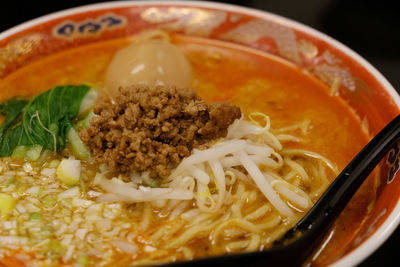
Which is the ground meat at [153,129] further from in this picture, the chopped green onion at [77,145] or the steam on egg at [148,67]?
the steam on egg at [148,67]

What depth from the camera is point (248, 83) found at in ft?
8.50

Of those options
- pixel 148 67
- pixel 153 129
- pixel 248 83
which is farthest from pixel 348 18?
pixel 153 129

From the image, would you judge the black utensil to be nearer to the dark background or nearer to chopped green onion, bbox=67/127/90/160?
chopped green onion, bbox=67/127/90/160

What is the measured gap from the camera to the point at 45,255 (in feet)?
5.32

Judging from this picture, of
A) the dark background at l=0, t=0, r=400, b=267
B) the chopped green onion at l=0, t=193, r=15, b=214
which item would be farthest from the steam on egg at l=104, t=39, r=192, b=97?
the dark background at l=0, t=0, r=400, b=267

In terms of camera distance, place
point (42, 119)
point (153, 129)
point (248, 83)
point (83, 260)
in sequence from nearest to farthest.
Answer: point (83, 260) < point (153, 129) < point (42, 119) < point (248, 83)

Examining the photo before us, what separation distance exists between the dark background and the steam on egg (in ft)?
4.21

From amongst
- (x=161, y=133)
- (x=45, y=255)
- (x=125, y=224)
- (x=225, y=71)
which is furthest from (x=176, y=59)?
(x=45, y=255)

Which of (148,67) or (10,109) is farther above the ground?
(148,67)

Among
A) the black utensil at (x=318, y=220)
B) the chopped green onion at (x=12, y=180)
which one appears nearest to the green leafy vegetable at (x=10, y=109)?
the chopped green onion at (x=12, y=180)

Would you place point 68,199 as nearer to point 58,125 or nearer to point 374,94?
point 58,125

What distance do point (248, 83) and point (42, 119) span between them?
47.2 inches

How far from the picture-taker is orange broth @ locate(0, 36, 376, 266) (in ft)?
7.46

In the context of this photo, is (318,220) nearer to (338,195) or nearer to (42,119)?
(338,195)
